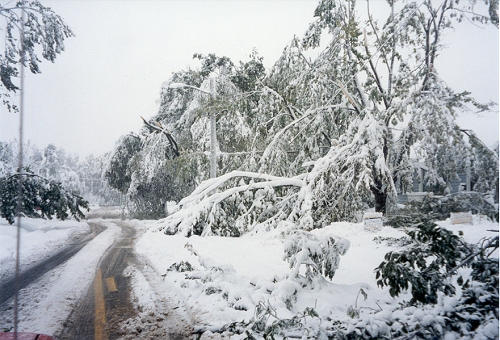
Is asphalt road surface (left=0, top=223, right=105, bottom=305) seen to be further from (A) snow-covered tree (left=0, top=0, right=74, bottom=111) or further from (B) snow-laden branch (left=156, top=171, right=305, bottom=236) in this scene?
(A) snow-covered tree (left=0, top=0, right=74, bottom=111)

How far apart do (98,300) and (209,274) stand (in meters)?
0.83

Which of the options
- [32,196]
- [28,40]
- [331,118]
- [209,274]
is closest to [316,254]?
[209,274]

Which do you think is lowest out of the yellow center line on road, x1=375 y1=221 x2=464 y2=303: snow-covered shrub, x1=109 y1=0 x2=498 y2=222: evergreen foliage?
the yellow center line on road

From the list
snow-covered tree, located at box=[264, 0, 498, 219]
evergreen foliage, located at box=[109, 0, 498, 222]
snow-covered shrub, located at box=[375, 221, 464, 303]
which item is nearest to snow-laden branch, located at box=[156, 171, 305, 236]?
evergreen foliage, located at box=[109, 0, 498, 222]

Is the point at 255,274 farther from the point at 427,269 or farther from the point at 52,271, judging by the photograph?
A: the point at 52,271

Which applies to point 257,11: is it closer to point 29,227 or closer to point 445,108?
point 445,108

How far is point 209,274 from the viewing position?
2271mm

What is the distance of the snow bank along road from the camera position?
196cm

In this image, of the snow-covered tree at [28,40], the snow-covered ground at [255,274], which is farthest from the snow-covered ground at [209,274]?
the snow-covered tree at [28,40]

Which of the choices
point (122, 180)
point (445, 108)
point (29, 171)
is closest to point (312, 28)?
point (445, 108)

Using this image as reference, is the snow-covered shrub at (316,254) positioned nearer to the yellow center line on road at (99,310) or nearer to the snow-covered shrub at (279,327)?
the snow-covered shrub at (279,327)

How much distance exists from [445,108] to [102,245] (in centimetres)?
291

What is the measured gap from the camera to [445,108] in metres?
2.08

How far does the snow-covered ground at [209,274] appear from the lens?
2.05m
